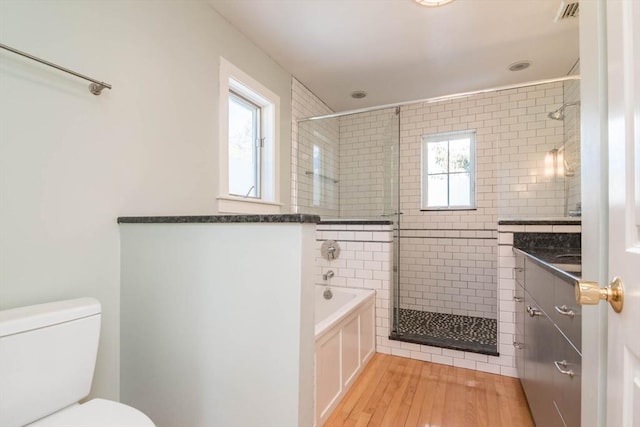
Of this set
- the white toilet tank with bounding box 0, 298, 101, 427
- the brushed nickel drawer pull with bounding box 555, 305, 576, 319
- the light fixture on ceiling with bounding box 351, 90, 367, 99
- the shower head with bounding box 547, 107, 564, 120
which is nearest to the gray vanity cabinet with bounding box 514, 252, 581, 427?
the brushed nickel drawer pull with bounding box 555, 305, 576, 319

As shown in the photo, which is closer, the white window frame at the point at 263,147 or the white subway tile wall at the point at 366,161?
the white window frame at the point at 263,147

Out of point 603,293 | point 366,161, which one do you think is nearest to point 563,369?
point 603,293

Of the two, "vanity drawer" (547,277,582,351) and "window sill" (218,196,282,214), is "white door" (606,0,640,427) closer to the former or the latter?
"vanity drawer" (547,277,582,351)

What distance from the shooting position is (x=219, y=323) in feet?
3.96

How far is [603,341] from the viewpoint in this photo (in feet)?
1.90

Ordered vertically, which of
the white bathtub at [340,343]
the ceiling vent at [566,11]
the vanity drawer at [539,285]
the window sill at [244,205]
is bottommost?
the white bathtub at [340,343]

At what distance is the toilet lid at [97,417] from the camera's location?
977 millimetres

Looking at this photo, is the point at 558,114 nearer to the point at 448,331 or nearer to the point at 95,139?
the point at 448,331

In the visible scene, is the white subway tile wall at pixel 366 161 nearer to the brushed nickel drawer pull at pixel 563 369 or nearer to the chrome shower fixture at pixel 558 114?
the chrome shower fixture at pixel 558 114

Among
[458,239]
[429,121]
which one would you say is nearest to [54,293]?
[458,239]

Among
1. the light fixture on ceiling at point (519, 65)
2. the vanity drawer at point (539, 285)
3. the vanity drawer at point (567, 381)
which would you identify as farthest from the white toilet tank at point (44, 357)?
the light fixture on ceiling at point (519, 65)

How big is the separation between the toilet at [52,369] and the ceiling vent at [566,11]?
311 centimetres

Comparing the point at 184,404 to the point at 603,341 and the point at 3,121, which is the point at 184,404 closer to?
the point at 3,121

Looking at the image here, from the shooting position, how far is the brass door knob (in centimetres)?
50
